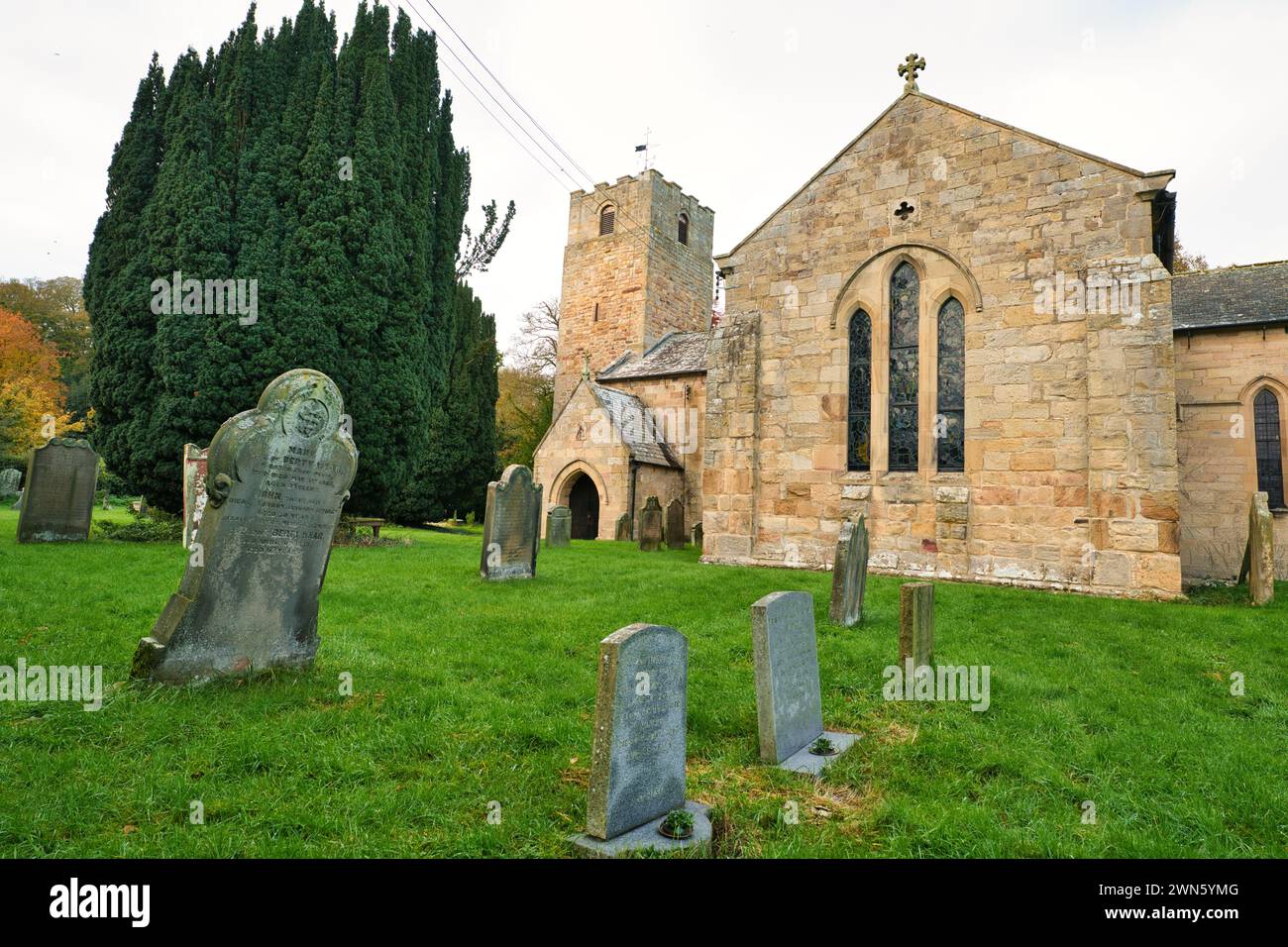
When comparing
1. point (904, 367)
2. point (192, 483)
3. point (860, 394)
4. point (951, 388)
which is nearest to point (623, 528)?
point (860, 394)

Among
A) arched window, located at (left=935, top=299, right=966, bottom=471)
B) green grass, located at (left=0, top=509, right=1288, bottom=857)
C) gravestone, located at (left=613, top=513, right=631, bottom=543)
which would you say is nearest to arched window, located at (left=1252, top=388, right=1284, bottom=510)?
arched window, located at (left=935, top=299, right=966, bottom=471)

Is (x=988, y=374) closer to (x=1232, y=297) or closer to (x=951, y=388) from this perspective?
(x=951, y=388)

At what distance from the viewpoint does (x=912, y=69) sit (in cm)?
1221

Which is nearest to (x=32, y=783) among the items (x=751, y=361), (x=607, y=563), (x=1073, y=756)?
(x=1073, y=756)

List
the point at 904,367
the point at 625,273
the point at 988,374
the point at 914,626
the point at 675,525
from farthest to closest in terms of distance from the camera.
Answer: the point at 625,273
the point at 675,525
the point at 904,367
the point at 988,374
the point at 914,626

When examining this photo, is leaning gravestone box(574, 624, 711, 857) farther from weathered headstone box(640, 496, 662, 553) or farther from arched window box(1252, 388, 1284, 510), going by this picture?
arched window box(1252, 388, 1284, 510)

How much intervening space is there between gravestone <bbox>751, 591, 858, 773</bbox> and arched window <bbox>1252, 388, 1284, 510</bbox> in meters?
14.6

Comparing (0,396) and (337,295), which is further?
(0,396)

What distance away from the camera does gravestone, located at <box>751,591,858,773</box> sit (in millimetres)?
3881

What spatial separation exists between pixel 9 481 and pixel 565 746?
100 feet

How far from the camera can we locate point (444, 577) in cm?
969

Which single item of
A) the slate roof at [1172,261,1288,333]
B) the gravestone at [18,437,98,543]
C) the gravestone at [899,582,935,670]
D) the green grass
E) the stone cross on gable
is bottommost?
the green grass
